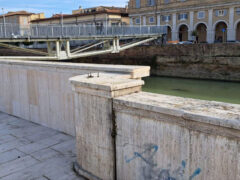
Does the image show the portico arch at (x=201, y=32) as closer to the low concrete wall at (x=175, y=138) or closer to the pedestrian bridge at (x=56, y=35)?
the pedestrian bridge at (x=56, y=35)

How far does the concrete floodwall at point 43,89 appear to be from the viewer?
5.89 meters

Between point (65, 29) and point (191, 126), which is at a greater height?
point (65, 29)

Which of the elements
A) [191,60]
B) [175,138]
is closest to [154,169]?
[175,138]

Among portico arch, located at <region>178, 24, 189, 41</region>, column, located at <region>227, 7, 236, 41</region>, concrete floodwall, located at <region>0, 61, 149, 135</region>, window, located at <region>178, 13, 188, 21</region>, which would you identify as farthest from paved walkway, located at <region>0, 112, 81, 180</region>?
portico arch, located at <region>178, 24, 189, 41</region>

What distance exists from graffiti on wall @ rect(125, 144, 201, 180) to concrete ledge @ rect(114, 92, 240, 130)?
0.51m

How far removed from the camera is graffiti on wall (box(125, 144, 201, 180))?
3.17 metres

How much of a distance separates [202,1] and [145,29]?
13.1m

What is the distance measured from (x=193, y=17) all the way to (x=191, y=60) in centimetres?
1629

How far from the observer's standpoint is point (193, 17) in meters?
39.9

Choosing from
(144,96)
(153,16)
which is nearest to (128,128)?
(144,96)

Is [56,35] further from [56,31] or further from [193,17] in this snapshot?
[193,17]

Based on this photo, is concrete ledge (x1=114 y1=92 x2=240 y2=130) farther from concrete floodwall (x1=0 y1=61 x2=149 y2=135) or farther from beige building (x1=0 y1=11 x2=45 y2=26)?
beige building (x1=0 y1=11 x2=45 y2=26)

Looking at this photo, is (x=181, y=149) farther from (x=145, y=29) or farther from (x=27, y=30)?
(x=145, y=29)

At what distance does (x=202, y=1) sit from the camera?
3853 centimetres
